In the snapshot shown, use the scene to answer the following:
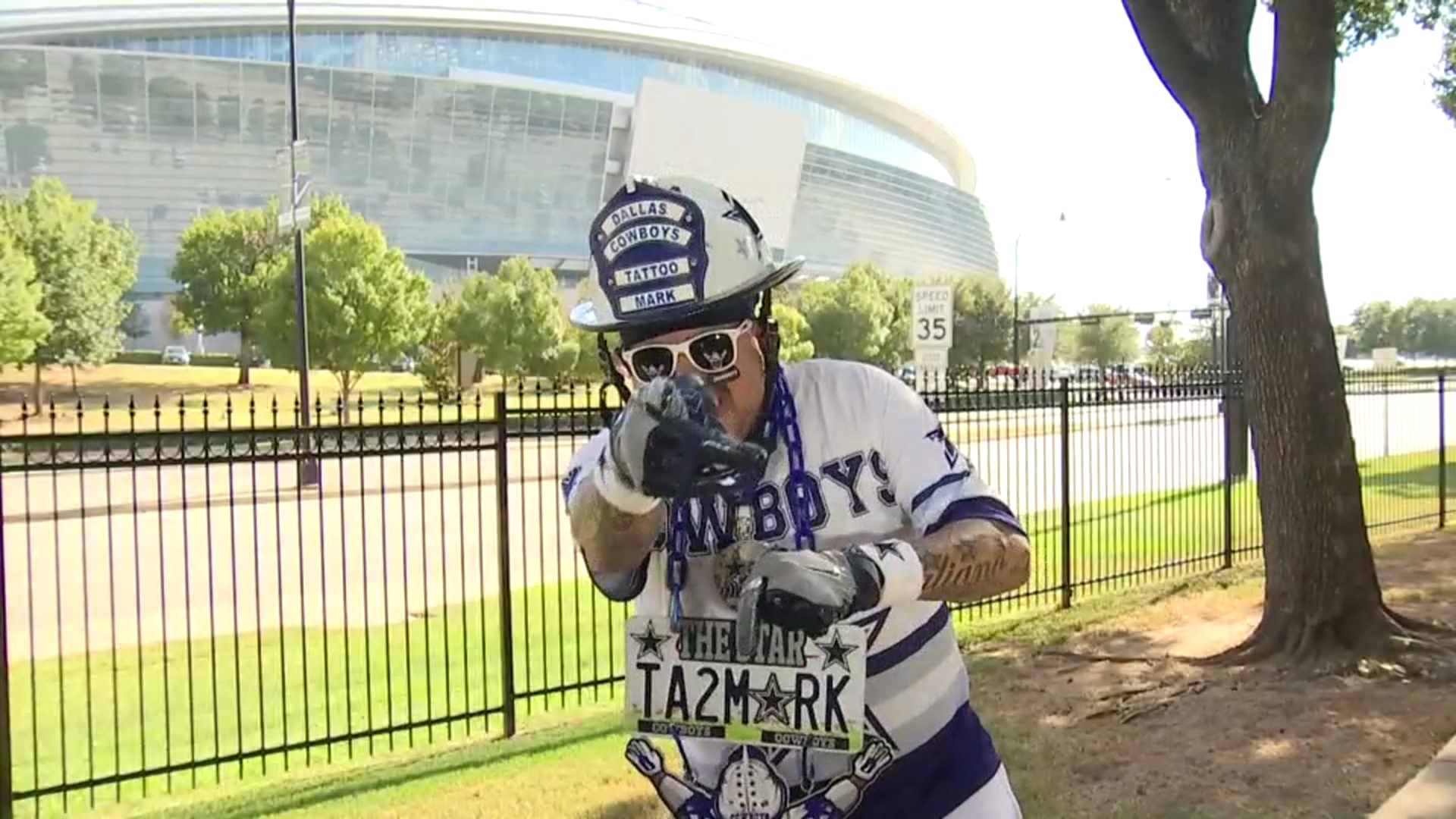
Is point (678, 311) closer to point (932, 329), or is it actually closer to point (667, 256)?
point (667, 256)

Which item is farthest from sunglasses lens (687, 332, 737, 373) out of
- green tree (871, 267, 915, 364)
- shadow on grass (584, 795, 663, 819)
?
green tree (871, 267, 915, 364)

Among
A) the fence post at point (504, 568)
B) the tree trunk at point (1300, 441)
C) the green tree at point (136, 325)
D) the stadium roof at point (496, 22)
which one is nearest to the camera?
the fence post at point (504, 568)

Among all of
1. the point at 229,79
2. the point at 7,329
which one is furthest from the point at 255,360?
the point at 7,329

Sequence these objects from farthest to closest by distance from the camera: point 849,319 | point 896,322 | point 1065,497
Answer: point 896,322 → point 849,319 → point 1065,497

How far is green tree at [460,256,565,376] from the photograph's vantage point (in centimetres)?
4750

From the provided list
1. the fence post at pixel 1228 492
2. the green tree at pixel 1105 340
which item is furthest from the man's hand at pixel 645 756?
the green tree at pixel 1105 340

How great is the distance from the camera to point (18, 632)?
33.1 feet

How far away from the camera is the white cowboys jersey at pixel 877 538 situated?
195cm

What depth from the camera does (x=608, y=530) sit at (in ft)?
6.07

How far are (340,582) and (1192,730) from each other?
8413mm

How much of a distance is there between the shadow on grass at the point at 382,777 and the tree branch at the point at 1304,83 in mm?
5453

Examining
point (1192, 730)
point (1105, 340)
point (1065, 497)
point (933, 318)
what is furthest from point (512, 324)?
point (1105, 340)

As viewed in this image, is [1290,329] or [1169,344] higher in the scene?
[1169,344]

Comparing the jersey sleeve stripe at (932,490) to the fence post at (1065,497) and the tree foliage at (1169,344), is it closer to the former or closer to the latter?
the fence post at (1065,497)
